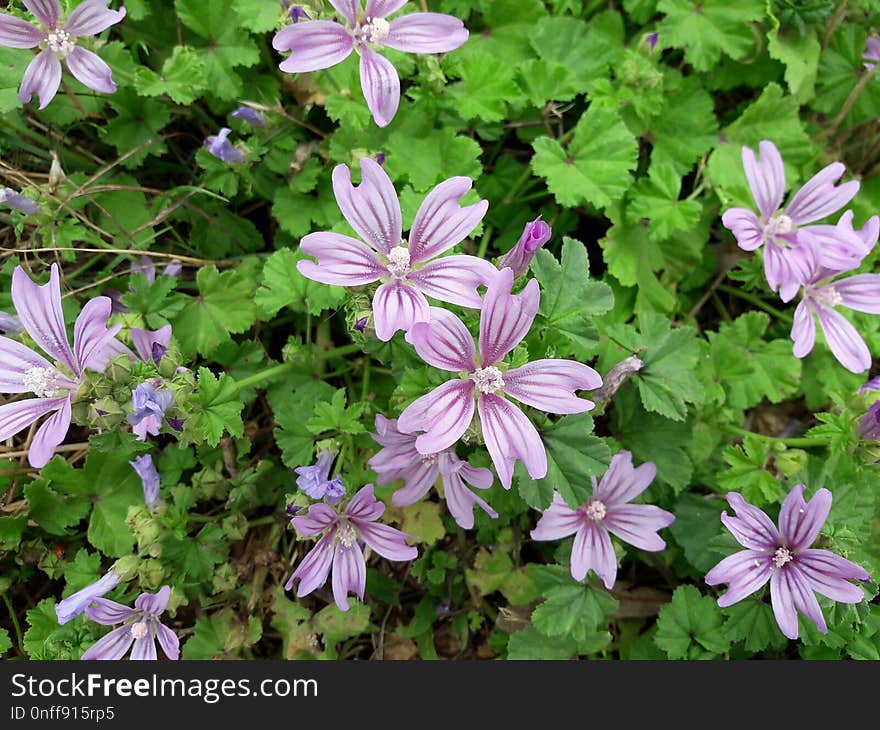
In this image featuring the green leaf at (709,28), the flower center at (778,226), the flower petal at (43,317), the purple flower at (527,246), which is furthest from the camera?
the green leaf at (709,28)

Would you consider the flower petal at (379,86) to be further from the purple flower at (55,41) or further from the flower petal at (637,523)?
the flower petal at (637,523)

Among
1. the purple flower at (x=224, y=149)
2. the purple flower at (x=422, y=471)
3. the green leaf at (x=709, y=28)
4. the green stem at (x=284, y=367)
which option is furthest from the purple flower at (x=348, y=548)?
the green leaf at (x=709, y=28)

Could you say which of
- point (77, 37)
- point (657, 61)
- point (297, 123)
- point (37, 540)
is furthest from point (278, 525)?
point (657, 61)

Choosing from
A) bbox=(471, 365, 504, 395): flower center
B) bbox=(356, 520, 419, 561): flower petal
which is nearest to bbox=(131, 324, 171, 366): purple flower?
bbox=(356, 520, 419, 561): flower petal

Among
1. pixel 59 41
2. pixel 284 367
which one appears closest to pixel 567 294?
pixel 284 367

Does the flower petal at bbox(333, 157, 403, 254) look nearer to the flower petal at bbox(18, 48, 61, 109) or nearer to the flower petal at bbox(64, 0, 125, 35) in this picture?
the flower petal at bbox(64, 0, 125, 35)

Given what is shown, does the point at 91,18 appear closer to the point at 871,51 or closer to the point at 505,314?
the point at 505,314

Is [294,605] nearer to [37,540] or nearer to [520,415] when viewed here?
[37,540]
